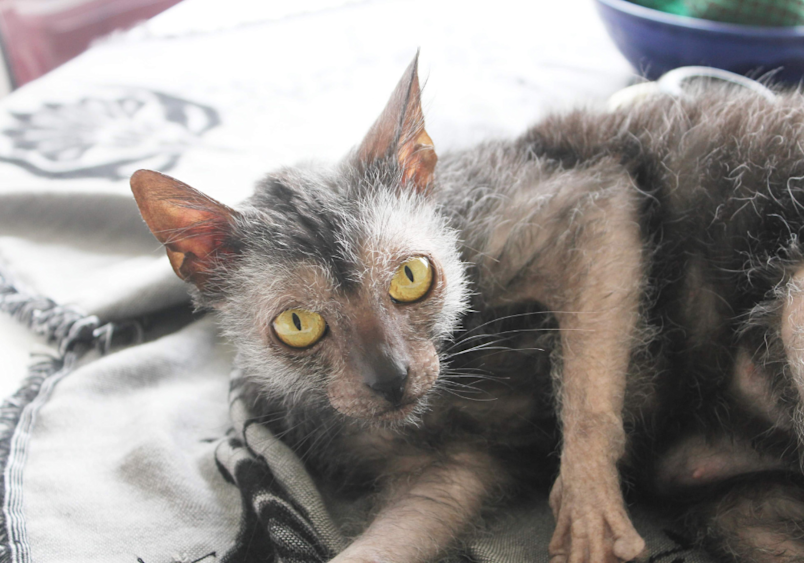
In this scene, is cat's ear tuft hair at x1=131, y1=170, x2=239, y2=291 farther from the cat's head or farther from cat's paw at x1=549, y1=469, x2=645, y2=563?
cat's paw at x1=549, y1=469, x2=645, y2=563

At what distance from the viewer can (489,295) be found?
58.4 inches

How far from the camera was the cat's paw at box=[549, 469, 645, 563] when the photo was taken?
117 cm

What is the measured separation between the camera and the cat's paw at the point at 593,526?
46.2 inches

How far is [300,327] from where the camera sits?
1205 mm

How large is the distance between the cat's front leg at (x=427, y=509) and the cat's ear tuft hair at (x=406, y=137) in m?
0.67

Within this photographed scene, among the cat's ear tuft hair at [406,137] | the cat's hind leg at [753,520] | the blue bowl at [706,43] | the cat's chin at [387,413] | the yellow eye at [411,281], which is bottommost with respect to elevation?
the cat's hind leg at [753,520]

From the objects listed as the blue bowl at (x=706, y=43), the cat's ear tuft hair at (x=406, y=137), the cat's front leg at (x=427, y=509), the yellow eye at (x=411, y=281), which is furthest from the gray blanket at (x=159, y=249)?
the yellow eye at (x=411, y=281)

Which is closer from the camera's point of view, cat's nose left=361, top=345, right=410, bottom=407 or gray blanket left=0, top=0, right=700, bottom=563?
cat's nose left=361, top=345, right=410, bottom=407

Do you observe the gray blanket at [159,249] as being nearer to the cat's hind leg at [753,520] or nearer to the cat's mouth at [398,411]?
the cat's hind leg at [753,520]

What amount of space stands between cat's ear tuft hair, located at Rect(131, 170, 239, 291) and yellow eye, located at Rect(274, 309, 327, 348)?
0.73 ft

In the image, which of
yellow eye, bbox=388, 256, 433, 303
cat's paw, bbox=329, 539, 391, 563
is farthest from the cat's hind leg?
Result: yellow eye, bbox=388, 256, 433, 303

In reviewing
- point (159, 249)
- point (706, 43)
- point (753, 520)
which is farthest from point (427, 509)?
point (706, 43)

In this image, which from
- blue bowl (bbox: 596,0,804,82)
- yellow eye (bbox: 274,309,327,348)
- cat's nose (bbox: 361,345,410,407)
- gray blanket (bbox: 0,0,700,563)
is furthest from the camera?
blue bowl (bbox: 596,0,804,82)

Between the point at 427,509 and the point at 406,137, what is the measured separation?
82cm
